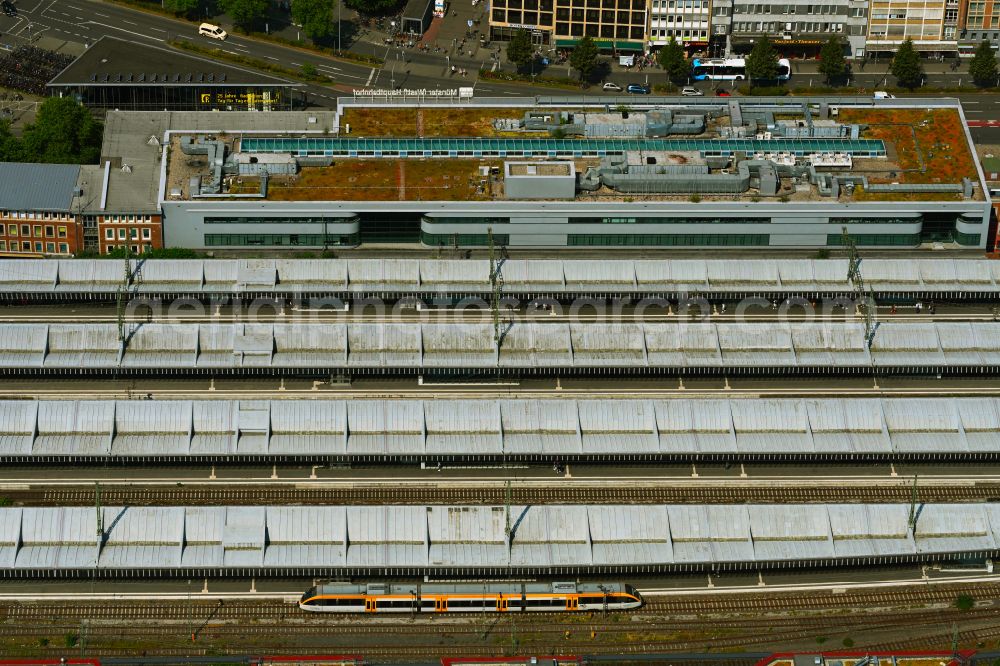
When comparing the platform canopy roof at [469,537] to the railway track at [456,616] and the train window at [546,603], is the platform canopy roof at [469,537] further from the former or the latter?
the train window at [546,603]

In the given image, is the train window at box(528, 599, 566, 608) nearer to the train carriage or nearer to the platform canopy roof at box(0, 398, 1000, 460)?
the train carriage

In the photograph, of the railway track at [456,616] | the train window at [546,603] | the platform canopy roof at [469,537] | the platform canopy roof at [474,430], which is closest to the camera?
the railway track at [456,616]

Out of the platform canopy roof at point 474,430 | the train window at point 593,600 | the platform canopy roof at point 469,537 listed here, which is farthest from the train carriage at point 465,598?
the platform canopy roof at point 474,430

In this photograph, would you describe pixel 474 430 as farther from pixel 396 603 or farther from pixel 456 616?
pixel 396 603

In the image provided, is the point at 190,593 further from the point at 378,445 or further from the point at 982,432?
the point at 982,432

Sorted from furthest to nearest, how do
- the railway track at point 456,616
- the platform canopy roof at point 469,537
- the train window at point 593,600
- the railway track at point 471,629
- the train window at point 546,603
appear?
the platform canopy roof at point 469,537, the train window at point 593,600, the train window at point 546,603, the railway track at point 456,616, the railway track at point 471,629

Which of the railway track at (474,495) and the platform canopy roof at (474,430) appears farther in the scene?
the platform canopy roof at (474,430)

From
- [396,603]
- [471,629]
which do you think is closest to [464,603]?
[471,629]

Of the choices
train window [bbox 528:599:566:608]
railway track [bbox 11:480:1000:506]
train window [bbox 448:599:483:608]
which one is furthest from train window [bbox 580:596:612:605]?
railway track [bbox 11:480:1000:506]

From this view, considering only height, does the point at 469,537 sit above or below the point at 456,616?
above
